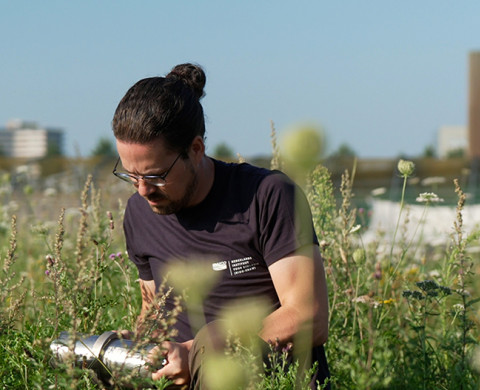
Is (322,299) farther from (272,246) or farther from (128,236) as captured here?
(128,236)

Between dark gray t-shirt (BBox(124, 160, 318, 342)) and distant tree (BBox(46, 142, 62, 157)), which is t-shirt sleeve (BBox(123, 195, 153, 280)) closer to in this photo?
dark gray t-shirt (BBox(124, 160, 318, 342))

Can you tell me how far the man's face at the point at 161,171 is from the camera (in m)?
2.15

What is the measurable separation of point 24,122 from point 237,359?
7629 inches

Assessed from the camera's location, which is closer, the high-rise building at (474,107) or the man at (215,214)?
the man at (215,214)

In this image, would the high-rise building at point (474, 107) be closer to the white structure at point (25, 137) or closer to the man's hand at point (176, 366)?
the man's hand at point (176, 366)

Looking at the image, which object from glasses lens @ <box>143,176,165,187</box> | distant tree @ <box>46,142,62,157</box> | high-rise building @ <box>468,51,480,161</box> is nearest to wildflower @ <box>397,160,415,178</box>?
glasses lens @ <box>143,176,165,187</box>

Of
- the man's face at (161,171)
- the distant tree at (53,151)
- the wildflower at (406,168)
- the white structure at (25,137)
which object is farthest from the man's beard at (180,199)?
the white structure at (25,137)

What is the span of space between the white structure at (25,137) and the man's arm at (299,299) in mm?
173973

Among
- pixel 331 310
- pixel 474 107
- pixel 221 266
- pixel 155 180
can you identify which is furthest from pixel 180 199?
pixel 474 107

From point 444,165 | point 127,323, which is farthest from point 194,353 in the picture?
point 444,165

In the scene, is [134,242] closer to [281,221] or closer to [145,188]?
[145,188]

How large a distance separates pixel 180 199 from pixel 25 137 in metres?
182

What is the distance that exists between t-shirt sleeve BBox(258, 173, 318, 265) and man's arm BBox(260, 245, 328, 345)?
3cm

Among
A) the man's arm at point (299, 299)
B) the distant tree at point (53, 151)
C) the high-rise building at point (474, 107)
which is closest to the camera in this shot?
the man's arm at point (299, 299)
